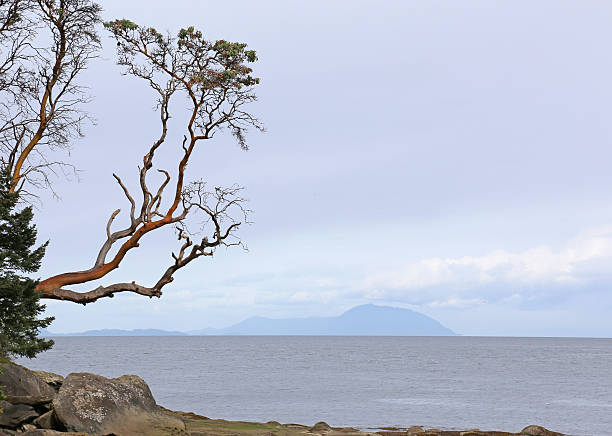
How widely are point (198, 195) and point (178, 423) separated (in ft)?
35.2

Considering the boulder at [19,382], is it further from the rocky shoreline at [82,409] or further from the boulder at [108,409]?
the boulder at [108,409]

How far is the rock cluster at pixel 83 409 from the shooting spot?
58.9ft

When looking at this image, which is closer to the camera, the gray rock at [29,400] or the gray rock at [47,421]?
the gray rock at [47,421]

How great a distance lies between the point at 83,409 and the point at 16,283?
15.0 feet

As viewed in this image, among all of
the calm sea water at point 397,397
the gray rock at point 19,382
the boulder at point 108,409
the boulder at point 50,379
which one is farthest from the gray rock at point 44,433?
the calm sea water at point 397,397

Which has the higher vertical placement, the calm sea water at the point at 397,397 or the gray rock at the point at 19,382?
the gray rock at the point at 19,382

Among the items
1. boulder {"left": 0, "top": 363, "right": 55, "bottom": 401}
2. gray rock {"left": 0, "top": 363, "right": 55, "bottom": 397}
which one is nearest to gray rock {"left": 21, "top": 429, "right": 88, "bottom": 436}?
boulder {"left": 0, "top": 363, "right": 55, "bottom": 401}

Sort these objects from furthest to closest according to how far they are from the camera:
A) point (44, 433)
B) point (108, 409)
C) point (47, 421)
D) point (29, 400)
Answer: point (29, 400)
point (108, 409)
point (47, 421)
point (44, 433)

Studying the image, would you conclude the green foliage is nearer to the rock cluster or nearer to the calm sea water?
the rock cluster

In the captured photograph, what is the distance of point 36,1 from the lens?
2738 centimetres

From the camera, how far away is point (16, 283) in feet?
65.3

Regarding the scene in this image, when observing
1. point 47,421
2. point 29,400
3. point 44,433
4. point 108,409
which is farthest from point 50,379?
point 44,433

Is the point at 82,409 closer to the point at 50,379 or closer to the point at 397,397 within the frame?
the point at 50,379

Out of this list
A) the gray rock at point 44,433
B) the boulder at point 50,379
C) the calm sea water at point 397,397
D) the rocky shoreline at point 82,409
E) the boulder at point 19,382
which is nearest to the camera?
the gray rock at point 44,433
